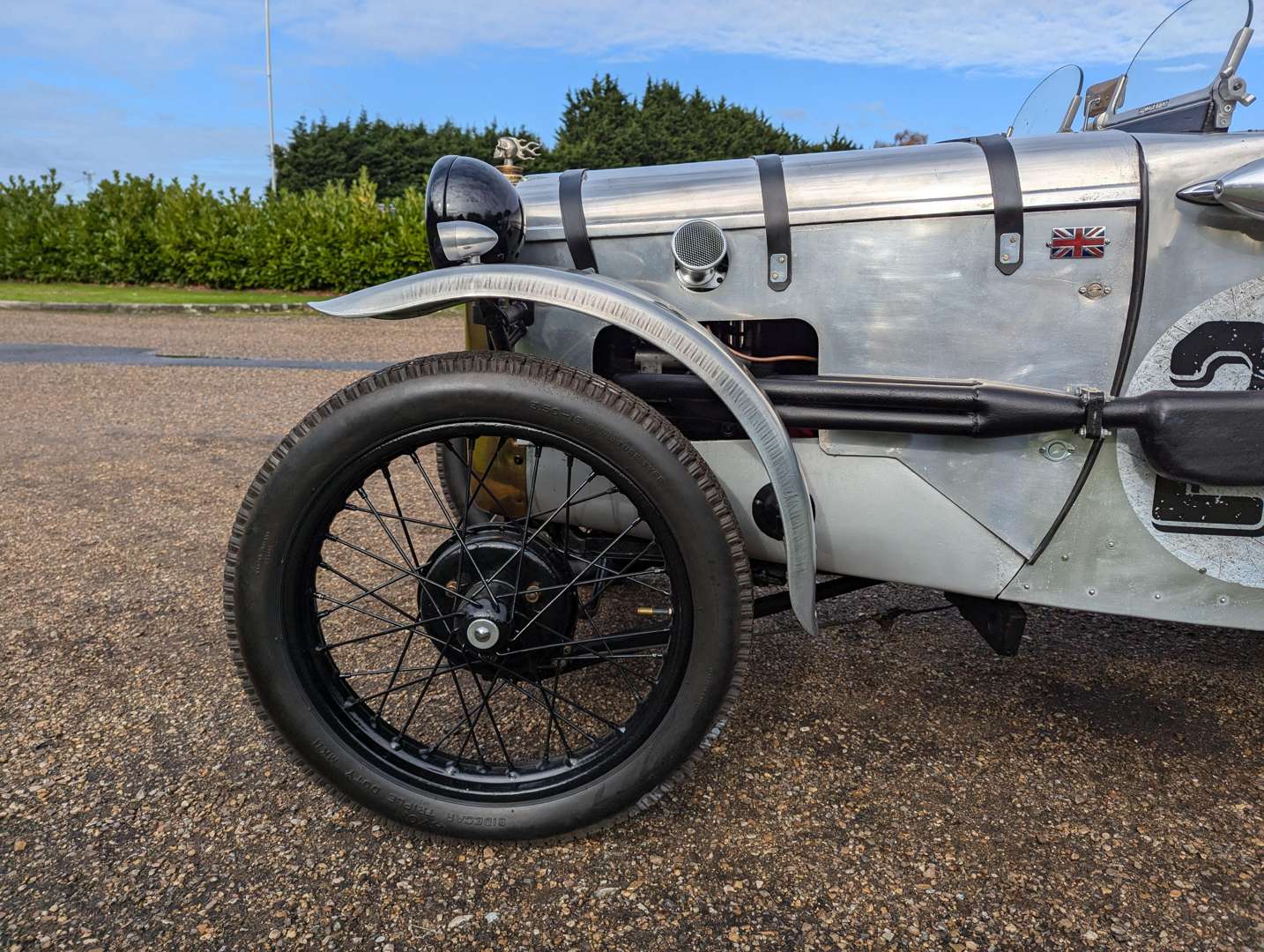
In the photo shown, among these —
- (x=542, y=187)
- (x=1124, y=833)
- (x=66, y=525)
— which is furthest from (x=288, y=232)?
(x=1124, y=833)

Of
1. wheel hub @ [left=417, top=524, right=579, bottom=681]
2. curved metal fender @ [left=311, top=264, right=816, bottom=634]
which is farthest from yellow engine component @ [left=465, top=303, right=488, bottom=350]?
wheel hub @ [left=417, top=524, right=579, bottom=681]

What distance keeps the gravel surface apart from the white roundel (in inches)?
22.4

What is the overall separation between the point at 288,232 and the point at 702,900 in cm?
1597

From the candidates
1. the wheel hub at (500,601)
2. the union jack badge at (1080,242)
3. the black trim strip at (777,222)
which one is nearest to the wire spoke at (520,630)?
the wheel hub at (500,601)

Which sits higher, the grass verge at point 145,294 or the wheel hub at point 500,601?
the grass verge at point 145,294

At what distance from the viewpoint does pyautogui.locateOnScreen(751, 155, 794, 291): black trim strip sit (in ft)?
6.17

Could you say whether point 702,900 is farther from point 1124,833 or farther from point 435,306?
point 435,306

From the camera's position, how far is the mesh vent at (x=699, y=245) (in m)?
1.89

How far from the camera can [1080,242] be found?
5.78ft

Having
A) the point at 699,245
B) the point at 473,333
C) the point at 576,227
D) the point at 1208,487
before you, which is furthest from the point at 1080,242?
the point at 473,333

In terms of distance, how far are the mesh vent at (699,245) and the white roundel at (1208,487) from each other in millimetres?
861

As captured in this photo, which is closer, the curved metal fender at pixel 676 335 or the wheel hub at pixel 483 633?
the curved metal fender at pixel 676 335

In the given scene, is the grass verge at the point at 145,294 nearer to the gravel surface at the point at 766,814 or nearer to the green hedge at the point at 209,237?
the green hedge at the point at 209,237

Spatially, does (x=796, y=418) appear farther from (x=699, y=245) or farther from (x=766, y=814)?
(x=766, y=814)
